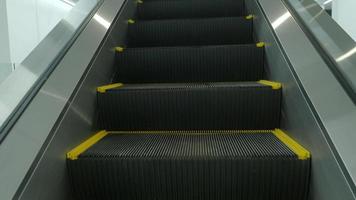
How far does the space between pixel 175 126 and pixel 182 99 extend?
13 centimetres

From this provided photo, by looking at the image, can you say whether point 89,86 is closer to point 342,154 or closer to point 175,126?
point 175,126

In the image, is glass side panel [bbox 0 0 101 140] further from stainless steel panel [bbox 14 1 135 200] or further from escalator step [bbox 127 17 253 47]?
escalator step [bbox 127 17 253 47]

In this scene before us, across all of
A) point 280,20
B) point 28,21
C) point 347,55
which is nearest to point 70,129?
point 347,55

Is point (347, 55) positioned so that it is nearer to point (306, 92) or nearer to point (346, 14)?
point (306, 92)

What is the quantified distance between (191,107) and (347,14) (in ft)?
10.3

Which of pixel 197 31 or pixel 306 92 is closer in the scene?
pixel 306 92

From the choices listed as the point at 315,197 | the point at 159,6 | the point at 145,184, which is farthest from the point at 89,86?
the point at 159,6

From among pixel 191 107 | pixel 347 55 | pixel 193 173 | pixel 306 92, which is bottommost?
pixel 193 173

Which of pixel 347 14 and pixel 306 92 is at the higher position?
pixel 347 14

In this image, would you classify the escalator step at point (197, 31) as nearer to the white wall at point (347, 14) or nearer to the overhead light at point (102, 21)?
the overhead light at point (102, 21)

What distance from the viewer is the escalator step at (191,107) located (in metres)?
1.52

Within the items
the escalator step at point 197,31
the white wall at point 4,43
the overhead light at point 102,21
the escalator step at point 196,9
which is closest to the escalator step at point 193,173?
the overhead light at point 102,21

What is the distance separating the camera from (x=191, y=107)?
1.56m

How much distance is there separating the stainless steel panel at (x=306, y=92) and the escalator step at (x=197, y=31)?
13.9 inches
